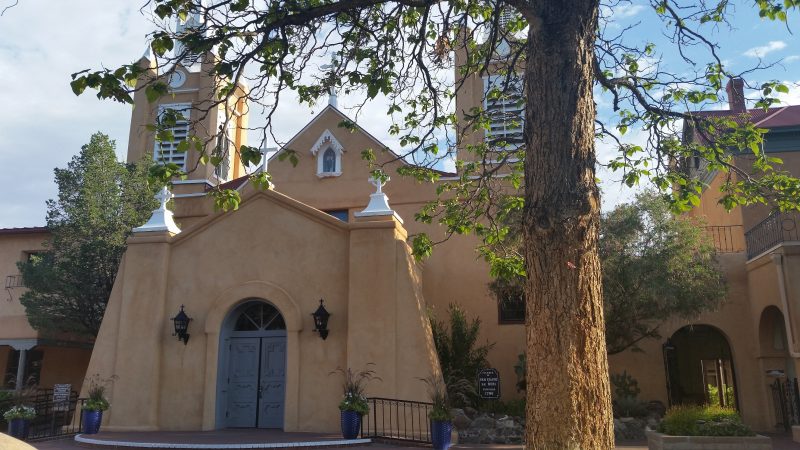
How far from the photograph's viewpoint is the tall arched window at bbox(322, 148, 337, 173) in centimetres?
2050

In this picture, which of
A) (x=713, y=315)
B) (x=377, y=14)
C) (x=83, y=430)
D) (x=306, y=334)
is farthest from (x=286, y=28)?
(x=713, y=315)

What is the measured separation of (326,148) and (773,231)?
41.1 ft

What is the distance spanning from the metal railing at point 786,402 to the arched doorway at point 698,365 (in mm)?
3581

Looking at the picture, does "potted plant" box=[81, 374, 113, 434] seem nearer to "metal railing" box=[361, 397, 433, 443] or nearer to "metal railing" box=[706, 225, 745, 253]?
"metal railing" box=[361, 397, 433, 443]

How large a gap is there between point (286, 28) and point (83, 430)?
396 inches

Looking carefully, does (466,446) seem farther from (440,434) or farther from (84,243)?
(84,243)

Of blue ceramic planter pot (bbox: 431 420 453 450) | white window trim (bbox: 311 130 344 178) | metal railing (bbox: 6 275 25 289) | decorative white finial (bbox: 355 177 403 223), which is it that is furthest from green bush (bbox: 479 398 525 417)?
metal railing (bbox: 6 275 25 289)

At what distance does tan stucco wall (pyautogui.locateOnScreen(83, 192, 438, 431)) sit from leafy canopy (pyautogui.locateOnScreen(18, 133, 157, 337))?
12.2ft

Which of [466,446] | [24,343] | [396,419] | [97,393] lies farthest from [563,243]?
[24,343]

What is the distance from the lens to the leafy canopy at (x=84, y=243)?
62.7 ft

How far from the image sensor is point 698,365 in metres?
23.2

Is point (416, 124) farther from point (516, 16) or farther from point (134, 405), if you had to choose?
point (134, 405)

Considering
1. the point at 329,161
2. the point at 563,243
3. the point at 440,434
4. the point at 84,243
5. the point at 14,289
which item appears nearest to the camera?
the point at 563,243

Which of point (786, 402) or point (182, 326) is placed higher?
point (182, 326)
